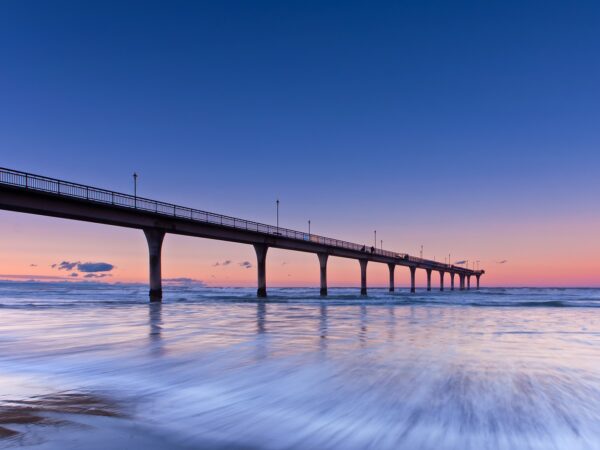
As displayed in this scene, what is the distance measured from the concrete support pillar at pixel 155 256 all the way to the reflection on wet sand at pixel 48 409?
40.7 meters

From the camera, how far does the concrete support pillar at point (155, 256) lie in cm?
4519

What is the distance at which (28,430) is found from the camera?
4.54m

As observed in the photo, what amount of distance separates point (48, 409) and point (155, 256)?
42.0 m

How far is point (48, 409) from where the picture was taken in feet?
17.8

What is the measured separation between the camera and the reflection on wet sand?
480 centimetres

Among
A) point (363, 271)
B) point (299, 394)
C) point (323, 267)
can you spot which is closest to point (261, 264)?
point (323, 267)

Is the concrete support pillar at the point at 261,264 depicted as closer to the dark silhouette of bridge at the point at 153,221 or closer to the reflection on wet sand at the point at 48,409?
the dark silhouette of bridge at the point at 153,221

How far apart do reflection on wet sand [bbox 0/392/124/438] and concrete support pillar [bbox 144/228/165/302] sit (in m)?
40.7

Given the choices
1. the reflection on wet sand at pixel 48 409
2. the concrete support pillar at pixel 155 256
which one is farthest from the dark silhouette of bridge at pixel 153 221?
the reflection on wet sand at pixel 48 409

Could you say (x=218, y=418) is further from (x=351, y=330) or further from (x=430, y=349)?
(x=351, y=330)

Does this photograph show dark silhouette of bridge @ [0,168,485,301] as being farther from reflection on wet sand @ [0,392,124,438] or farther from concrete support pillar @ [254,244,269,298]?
reflection on wet sand @ [0,392,124,438]

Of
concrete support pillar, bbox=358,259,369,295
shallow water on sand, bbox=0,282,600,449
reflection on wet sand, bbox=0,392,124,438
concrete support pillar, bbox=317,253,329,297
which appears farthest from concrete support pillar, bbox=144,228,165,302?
concrete support pillar, bbox=358,259,369,295

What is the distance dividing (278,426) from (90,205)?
37.5 metres

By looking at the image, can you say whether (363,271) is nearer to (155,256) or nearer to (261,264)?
(261,264)
